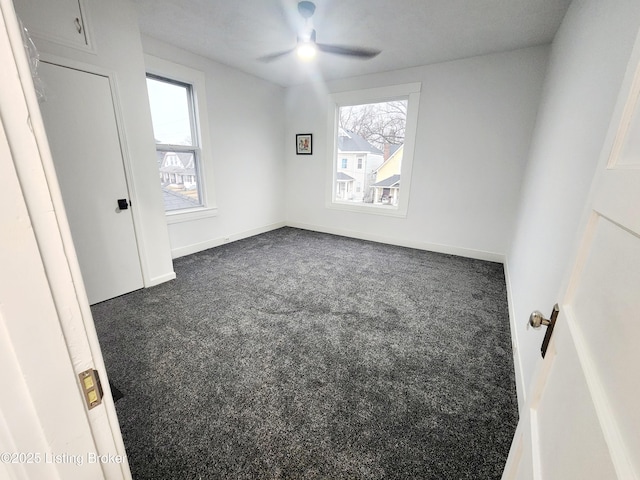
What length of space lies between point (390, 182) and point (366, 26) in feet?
7.00

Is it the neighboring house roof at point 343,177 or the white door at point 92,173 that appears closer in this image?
the white door at point 92,173

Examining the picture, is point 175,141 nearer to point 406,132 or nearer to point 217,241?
point 217,241

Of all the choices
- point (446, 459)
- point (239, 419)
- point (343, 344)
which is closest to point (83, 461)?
point (239, 419)

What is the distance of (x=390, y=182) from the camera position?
4.21 meters

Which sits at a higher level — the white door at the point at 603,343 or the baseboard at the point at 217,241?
the white door at the point at 603,343

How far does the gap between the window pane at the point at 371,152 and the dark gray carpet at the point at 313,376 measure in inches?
72.5

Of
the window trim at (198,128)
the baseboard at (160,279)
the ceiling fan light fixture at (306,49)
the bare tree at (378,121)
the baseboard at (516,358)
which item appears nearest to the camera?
the baseboard at (516,358)

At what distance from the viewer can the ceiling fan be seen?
2176mm

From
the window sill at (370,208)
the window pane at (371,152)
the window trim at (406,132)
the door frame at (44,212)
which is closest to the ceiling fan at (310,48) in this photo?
the window trim at (406,132)

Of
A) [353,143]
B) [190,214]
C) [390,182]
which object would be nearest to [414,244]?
[390,182]

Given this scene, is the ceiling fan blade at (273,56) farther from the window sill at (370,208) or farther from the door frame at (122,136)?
the window sill at (370,208)

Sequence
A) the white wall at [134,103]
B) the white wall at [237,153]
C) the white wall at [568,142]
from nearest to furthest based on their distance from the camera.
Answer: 1. the white wall at [568,142]
2. the white wall at [134,103]
3. the white wall at [237,153]

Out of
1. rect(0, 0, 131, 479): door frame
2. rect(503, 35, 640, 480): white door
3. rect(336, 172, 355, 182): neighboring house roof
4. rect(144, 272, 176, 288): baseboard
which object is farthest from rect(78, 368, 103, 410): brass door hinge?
rect(336, 172, 355, 182): neighboring house roof

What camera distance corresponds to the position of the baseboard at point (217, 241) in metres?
3.60
